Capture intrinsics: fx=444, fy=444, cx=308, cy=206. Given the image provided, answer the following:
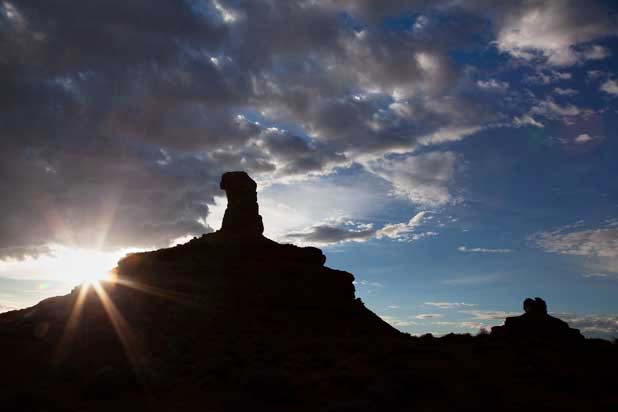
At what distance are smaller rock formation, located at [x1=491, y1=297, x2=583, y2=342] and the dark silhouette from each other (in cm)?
12


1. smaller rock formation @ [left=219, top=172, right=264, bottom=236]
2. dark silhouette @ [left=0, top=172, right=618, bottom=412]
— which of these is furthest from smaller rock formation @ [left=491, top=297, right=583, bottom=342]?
smaller rock formation @ [left=219, top=172, right=264, bottom=236]

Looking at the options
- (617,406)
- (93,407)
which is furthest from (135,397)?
(617,406)

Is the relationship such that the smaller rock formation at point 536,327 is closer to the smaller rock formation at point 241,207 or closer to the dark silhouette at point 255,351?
the dark silhouette at point 255,351

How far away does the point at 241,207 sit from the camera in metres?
63.8

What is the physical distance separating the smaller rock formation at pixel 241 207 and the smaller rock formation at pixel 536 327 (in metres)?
33.8

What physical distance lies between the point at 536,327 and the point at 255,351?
85.3 ft

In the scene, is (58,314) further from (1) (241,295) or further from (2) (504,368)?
(2) (504,368)

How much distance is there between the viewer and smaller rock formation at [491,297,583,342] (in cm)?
4003

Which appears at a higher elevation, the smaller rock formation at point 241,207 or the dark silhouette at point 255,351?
the smaller rock formation at point 241,207

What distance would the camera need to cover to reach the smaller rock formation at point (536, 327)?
4003cm

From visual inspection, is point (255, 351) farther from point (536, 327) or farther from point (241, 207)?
point (241, 207)

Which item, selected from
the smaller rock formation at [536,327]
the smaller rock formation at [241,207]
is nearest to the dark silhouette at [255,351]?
the smaller rock formation at [536,327]

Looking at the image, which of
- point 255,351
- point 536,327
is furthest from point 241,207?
point 536,327

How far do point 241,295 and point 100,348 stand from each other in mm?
15540
